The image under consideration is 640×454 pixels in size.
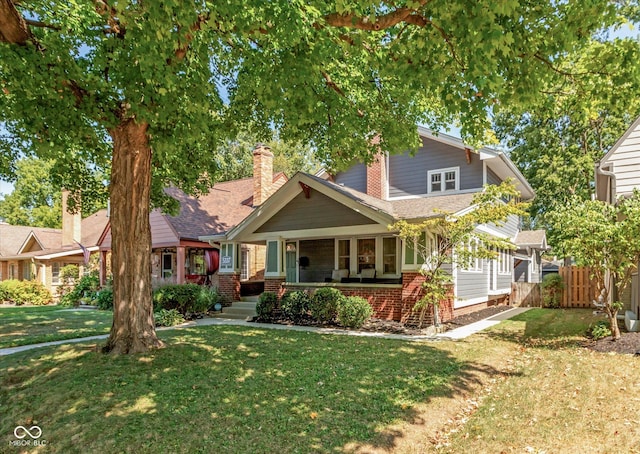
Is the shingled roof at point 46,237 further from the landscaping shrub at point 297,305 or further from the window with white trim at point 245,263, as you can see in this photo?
the landscaping shrub at point 297,305

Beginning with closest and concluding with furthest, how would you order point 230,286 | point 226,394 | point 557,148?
point 226,394 → point 230,286 → point 557,148

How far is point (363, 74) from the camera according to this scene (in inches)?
355

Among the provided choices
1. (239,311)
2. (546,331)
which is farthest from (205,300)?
(546,331)

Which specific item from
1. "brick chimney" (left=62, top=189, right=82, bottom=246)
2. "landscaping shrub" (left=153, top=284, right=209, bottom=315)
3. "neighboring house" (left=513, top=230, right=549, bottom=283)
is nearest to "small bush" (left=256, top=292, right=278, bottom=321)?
"landscaping shrub" (left=153, top=284, right=209, bottom=315)

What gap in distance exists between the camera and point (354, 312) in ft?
37.2

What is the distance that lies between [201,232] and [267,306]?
7.38 m

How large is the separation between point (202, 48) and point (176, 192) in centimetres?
1590

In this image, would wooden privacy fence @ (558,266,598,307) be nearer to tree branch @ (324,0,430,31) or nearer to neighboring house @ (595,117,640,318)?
neighboring house @ (595,117,640,318)

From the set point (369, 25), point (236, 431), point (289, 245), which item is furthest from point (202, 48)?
point (289, 245)

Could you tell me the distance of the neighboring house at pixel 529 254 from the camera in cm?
2091

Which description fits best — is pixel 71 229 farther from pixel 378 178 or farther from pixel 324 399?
pixel 324 399

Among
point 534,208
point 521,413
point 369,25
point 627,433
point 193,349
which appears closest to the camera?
point 627,433

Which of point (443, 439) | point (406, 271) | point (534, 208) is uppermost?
point (534, 208)

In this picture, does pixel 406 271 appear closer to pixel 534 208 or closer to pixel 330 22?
pixel 330 22
